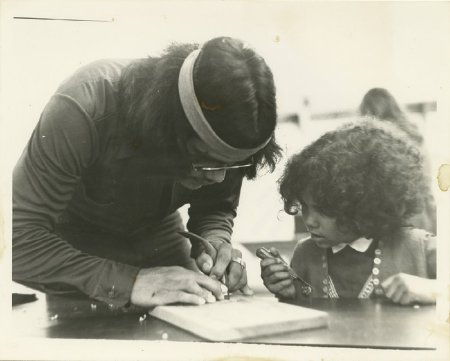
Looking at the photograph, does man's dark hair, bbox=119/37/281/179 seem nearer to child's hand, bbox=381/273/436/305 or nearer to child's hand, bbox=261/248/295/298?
child's hand, bbox=261/248/295/298

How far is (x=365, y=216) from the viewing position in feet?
3.86

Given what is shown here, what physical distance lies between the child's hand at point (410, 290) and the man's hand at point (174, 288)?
1.20 ft

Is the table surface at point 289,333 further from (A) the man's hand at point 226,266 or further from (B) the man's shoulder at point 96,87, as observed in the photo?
(B) the man's shoulder at point 96,87

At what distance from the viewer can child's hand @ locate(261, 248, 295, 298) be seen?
3.97 feet

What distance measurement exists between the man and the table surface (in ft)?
0.15

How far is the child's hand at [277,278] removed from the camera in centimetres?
121

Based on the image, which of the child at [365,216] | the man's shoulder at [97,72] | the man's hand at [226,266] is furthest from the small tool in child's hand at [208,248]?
the man's shoulder at [97,72]

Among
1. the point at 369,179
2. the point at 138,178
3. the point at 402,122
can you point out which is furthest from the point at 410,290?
the point at 138,178

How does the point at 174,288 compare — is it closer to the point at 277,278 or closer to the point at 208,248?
the point at 208,248

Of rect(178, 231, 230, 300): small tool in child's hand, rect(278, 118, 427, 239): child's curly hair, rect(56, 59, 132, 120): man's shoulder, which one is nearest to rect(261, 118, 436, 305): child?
rect(278, 118, 427, 239): child's curly hair

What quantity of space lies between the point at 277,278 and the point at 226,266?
0.12 m

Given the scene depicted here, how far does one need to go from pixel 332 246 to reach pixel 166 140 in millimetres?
434

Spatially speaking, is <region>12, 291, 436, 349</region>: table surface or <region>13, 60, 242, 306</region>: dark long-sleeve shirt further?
<region>13, 60, 242, 306</region>: dark long-sleeve shirt

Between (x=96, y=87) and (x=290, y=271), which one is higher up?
(x=96, y=87)
